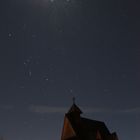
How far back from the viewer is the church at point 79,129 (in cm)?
4000

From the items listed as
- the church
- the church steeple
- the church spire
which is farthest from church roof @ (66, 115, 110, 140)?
the church spire

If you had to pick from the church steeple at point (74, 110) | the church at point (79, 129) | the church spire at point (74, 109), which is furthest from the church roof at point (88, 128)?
the church spire at point (74, 109)

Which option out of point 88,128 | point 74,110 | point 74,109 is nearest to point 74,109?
point 74,109

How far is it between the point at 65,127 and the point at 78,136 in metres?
2.80

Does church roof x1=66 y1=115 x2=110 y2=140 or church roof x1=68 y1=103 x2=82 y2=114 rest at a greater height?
church roof x1=68 y1=103 x2=82 y2=114

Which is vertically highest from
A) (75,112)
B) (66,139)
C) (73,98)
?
(73,98)

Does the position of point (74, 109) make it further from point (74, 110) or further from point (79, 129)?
point (79, 129)

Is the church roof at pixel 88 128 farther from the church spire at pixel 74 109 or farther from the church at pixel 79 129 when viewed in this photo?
the church spire at pixel 74 109

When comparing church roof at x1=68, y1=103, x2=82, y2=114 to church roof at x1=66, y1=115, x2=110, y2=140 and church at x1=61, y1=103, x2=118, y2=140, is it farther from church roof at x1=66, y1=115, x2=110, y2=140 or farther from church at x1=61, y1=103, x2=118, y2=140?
church roof at x1=66, y1=115, x2=110, y2=140

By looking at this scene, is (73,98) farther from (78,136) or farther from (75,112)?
(78,136)

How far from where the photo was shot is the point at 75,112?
4203 centimetres

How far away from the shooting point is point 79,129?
4062cm

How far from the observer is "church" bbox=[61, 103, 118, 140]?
131 ft

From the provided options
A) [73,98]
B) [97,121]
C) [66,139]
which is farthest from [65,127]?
[97,121]
